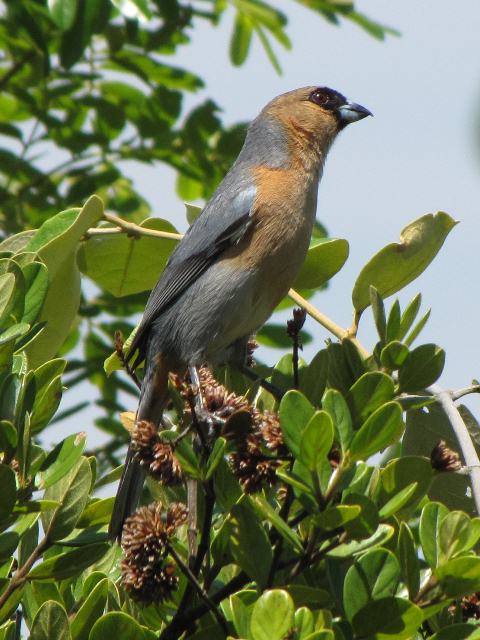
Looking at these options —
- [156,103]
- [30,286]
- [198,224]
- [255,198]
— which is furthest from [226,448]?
[156,103]

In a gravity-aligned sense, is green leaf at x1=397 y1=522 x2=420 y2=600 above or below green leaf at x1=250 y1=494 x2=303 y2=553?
below

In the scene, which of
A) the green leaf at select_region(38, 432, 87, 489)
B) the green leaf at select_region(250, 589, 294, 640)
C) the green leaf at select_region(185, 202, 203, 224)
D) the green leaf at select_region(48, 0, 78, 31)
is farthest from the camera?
the green leaf at select_region(48, 0, 78, 31)

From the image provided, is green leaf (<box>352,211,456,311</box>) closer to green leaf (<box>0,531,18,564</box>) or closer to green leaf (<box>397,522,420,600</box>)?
green leaf (<box>397,522,420,600</box>)

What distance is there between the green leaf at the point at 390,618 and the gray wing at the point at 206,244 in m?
2.55

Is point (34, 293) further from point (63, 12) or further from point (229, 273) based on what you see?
point (63, 12)

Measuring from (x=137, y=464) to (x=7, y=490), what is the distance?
1.28 m

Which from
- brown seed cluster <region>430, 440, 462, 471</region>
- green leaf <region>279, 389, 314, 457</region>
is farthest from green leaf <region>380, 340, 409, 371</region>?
green leaf <region>279, 389, 314, 457</region>

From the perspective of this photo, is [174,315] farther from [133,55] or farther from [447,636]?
[447,636]

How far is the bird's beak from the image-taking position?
228 inches

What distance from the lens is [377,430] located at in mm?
2311

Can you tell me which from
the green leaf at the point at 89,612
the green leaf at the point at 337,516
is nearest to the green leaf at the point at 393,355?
the green leaf at the point at 337,516

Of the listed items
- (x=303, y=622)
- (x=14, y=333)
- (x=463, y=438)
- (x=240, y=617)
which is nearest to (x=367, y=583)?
(x=303, y=622)

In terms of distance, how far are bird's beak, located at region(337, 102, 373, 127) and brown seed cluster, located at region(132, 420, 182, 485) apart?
12.2 feet

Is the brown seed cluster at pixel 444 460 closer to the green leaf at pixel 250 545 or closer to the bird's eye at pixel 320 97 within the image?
the green leaf at pixel 250 545
